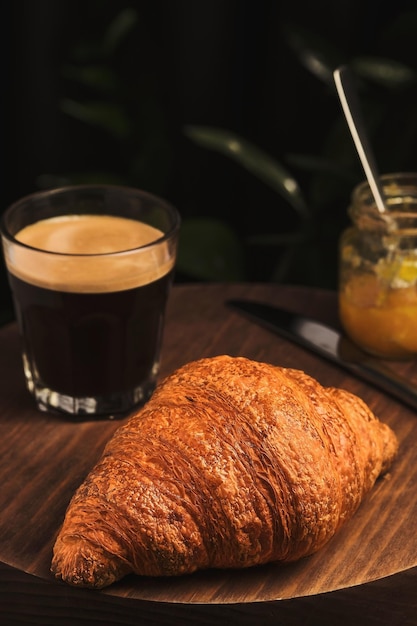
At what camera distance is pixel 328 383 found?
1433mm

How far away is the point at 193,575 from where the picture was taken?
1.05m

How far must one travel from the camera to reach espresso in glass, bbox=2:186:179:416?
4.18 feet

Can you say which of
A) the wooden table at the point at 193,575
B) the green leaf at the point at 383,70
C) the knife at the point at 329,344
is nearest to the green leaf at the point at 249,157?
the green leaf at the point at 383,70

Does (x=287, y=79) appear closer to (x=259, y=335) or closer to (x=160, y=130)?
(x=160, y=130)

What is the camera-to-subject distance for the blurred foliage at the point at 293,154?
2.08 metres

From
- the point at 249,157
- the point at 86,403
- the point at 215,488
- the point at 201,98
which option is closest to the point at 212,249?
the point at 249,157

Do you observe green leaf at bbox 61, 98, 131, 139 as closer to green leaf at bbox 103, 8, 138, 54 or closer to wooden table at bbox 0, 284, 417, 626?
green leaf at bbox 103, 8, 138, 54

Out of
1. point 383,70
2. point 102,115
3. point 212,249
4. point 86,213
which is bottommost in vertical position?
point 212,249

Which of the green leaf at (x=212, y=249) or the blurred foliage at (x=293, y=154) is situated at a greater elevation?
the blurred foliage at (x=293, y=154)

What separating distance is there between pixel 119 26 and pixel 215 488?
4.69ft

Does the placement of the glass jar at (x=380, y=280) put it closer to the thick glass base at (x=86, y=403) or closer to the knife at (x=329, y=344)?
the knife at (x=329, y=344)

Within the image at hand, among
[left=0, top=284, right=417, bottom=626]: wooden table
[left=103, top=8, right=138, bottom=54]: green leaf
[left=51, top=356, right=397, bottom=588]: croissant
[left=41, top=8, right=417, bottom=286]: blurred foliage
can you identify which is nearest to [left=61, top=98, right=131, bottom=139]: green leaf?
[left=41, top=8, right=417, bottom=286]: blurred foliage

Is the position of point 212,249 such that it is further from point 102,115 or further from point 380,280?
point 380,280

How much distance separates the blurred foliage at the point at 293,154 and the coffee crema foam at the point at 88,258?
688 millimetres
